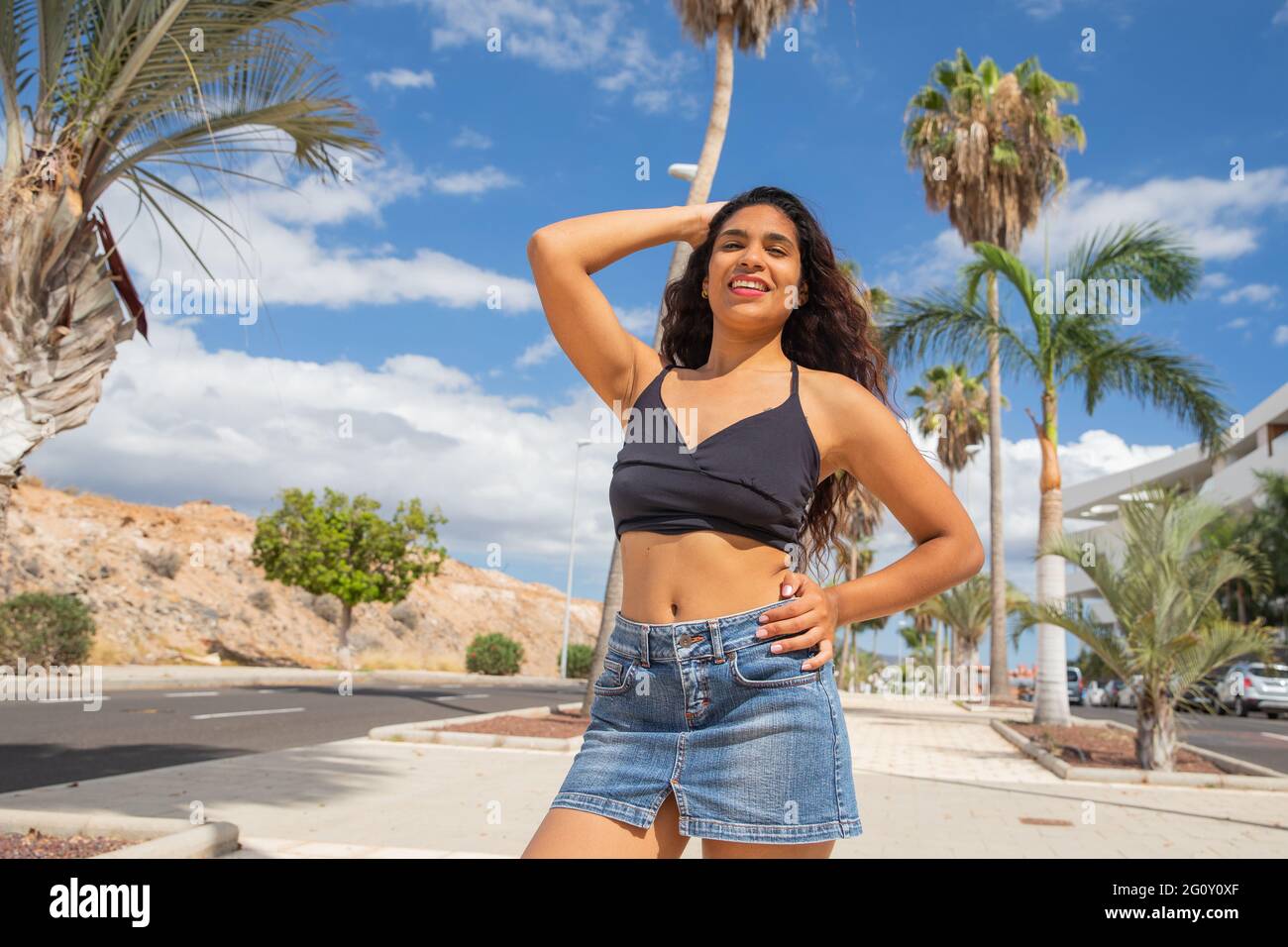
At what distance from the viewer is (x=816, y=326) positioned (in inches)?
103

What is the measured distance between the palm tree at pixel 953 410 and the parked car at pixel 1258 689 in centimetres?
1117

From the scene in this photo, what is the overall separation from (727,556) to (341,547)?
1234 inches

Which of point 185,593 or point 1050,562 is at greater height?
point 1050,562

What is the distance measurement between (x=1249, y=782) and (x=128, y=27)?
438 inches

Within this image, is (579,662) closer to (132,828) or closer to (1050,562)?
(1050,562)

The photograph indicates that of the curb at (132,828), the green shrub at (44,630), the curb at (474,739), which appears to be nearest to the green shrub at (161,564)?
the green shrub at (44,630)

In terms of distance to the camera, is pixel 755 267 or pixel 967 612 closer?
pixel 755 267

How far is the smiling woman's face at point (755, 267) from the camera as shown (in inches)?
93.2

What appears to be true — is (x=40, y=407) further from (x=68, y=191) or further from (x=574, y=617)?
(x=574, y=617)

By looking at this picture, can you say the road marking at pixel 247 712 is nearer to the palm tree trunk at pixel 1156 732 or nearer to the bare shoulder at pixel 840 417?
the palm tree trunk at pixel 1156 732

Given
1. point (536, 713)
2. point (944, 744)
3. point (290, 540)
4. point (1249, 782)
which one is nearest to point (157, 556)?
point (290, 540)

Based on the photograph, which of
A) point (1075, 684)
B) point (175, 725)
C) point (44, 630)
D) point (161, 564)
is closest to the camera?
point (175, 725)

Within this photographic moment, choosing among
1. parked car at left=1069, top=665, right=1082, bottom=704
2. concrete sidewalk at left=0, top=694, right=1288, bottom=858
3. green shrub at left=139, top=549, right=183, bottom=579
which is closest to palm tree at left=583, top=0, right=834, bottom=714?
concrete sidewalk at left=0, top=694, right=1288, bottom=858

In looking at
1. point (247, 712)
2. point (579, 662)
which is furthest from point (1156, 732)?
point (579, 662)
